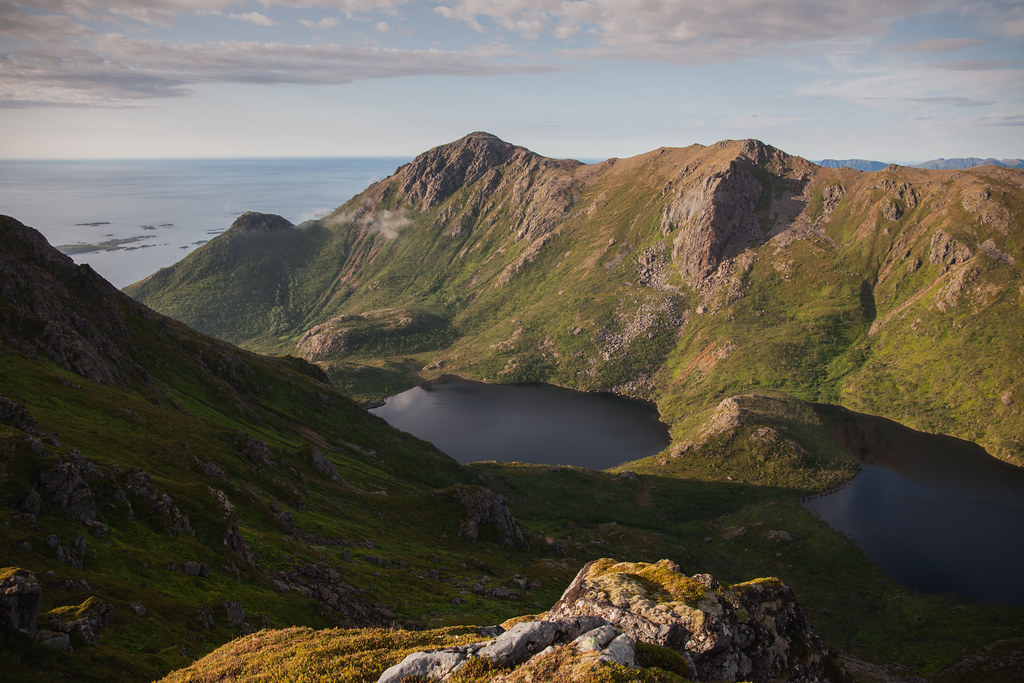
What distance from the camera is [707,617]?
1220 inches

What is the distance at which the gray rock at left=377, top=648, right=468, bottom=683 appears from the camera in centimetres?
2222

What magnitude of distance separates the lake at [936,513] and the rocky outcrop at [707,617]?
10908cm

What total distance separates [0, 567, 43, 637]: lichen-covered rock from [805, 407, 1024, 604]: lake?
484 feet

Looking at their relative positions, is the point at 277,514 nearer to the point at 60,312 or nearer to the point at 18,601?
the point at 18,601

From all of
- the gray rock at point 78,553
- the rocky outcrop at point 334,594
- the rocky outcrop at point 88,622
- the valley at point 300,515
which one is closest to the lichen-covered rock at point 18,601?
the valley at point 300,515

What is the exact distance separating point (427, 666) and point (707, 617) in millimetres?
17317

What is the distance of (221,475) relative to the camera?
213 feet

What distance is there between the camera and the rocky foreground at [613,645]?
21.9m

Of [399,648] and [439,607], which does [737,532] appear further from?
[399,648]

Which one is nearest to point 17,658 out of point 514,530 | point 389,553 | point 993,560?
point 389,553

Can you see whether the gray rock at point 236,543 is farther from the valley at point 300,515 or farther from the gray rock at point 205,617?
the gray rock at point 205,617

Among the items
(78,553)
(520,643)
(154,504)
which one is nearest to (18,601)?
(78,553)

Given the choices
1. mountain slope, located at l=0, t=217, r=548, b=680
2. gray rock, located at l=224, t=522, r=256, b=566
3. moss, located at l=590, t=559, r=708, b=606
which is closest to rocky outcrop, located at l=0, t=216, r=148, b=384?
mountain slope, located at l=0, t=217, r=548, b=680

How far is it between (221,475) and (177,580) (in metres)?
26.4
